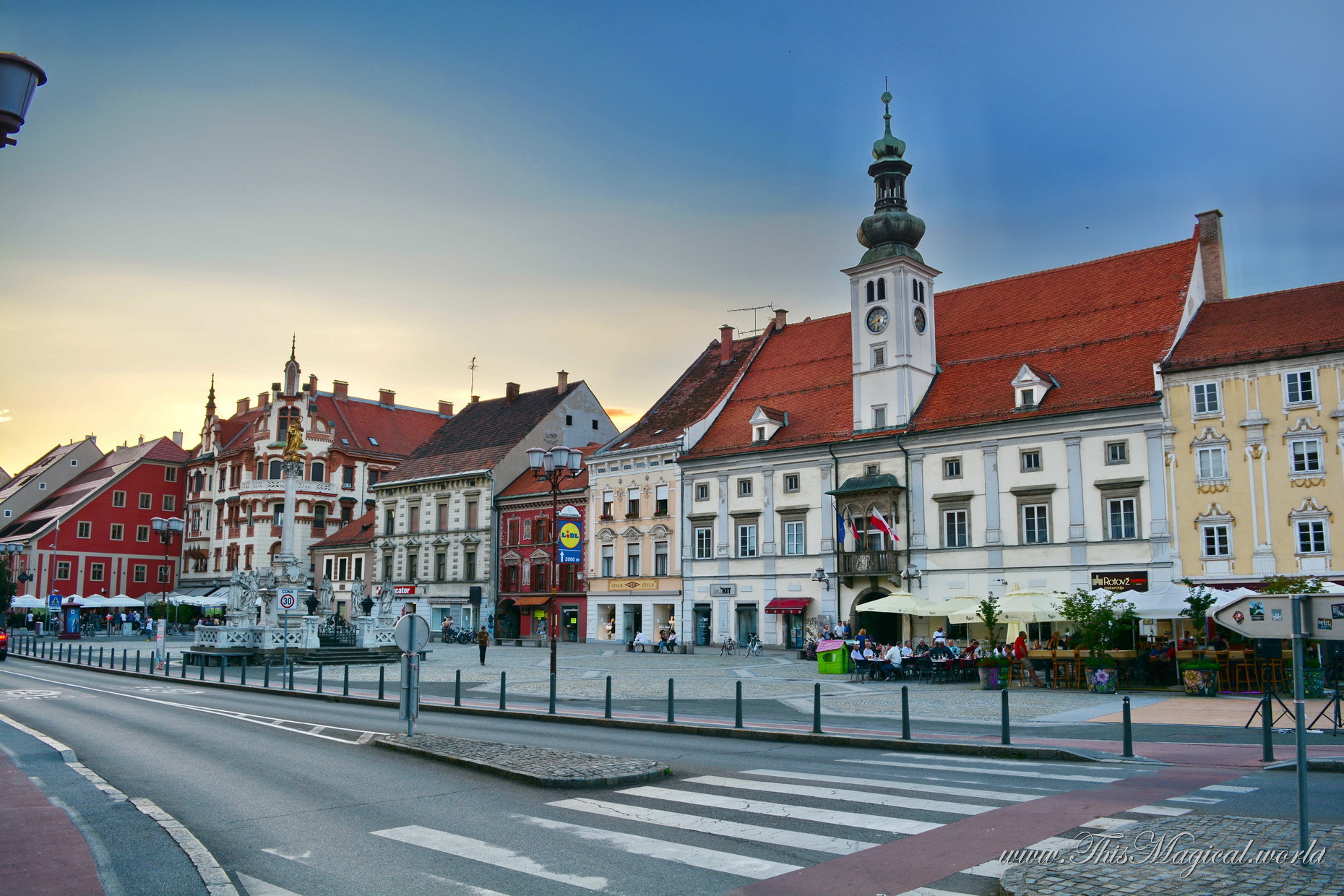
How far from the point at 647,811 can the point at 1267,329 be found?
35.8 m

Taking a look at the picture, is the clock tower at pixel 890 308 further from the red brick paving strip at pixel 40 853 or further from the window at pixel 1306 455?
the red brick paving strip at pixel 40 853

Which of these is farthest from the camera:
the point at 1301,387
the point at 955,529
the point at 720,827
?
the point at 955,529

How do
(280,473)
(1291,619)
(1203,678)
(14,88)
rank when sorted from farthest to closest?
(280,473)
(1203,678)
(1291,619)
(14,88)

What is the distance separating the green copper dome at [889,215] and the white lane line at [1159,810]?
1550 inches

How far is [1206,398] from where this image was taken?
124ft

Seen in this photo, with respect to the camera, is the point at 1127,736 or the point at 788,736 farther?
the point at 788,736

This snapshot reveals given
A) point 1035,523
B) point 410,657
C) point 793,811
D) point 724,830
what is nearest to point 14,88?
point 724,830

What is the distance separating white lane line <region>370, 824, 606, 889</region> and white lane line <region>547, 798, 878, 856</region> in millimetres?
1644

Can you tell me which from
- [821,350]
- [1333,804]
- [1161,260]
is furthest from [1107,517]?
[1333,804]

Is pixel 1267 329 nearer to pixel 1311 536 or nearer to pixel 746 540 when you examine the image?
pixel 1311 536

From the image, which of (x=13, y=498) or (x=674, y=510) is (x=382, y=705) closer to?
(x=674, y=510)

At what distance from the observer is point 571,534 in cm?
4162

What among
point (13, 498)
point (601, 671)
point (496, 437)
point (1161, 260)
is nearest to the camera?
point (601, 671)

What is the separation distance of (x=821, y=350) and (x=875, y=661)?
25698mm
